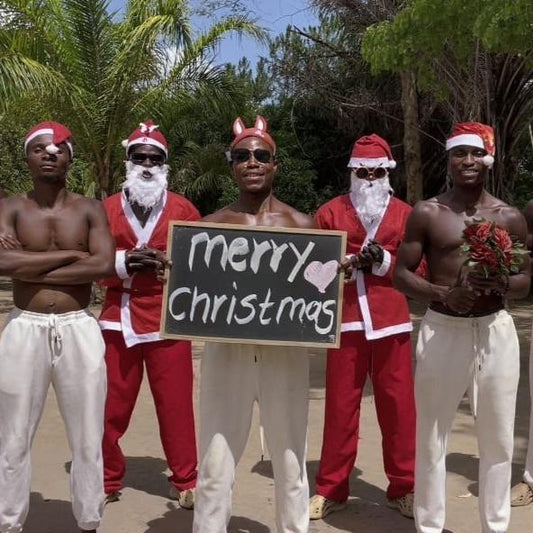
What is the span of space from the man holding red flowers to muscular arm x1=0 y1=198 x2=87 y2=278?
165 centimetres

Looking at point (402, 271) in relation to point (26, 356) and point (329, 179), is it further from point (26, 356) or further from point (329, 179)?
point (329, 179)

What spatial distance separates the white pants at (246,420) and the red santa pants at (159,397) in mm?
1044

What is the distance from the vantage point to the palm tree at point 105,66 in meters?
11.5

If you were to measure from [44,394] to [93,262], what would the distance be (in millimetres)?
700

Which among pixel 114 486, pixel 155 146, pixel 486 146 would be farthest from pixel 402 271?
pixel 114 486

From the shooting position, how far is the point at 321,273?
145 inches

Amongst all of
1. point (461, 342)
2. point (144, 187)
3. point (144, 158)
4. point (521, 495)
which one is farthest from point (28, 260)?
point (521, 495)

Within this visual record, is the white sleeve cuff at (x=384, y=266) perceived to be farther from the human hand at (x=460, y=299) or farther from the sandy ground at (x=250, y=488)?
the sandy ground at (x=250, y=488)

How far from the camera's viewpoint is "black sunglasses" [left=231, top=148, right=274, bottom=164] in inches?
147

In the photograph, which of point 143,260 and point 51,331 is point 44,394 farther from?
point 143,260

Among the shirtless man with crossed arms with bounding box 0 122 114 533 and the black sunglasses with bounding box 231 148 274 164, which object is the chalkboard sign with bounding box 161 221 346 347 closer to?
the black sunglasses with bounding box 231 148 274 164

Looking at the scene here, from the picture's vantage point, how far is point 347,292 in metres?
4.66

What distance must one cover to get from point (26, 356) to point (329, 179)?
646 inches

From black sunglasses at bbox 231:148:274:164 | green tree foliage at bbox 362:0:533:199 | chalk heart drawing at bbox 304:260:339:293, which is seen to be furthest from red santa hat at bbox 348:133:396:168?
green tree foliage at bbox 362:0:533:199
